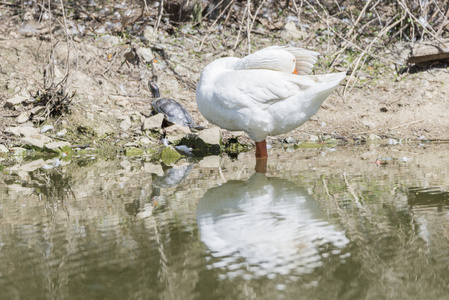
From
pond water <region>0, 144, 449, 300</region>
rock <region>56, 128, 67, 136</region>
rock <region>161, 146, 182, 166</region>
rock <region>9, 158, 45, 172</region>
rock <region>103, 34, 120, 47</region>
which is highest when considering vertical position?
rock <region>103, 34, 120, 47</region>

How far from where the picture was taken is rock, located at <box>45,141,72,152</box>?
6.31 m

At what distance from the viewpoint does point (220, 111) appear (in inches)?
199

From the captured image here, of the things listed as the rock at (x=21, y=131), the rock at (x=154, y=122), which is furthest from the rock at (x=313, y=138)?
the rock at (x=21, y=131)

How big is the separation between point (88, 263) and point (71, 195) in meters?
1.62

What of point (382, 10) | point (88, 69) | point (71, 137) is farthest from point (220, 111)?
point (382, 10)

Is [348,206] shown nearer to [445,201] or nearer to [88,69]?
[445,201]

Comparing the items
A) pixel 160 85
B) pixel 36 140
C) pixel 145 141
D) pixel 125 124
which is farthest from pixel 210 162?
pixel 160 85

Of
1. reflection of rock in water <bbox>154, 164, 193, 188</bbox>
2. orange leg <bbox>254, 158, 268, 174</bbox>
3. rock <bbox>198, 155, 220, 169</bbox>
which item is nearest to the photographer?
reflection of rock in water <bbox>154, 164, 193, 188</bbox>

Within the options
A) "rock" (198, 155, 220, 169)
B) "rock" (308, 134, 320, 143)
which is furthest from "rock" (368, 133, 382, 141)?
"rock" (198, 155, 220, 169)

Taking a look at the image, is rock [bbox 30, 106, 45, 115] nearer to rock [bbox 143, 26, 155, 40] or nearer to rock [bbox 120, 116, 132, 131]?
rock [bbox 120, 116, 132, 131]

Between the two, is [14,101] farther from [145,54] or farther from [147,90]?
[145,54]

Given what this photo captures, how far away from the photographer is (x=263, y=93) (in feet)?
15.9

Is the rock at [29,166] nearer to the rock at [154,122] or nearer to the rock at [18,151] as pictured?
the rock at [18,151]

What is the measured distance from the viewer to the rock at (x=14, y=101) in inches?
278
